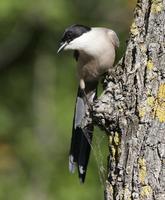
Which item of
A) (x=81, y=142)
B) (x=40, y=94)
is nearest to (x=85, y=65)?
(x=81, y=142)

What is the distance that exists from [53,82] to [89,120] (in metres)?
5.02

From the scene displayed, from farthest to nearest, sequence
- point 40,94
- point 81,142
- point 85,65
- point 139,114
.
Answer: point 40,94 < point 85,65 < point 81,142 < point 139,114

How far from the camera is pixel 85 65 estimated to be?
14.8ft

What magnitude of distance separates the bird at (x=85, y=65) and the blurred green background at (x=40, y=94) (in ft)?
10.5

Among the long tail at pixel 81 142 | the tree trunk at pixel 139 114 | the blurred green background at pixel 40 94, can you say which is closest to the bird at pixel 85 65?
the long tail at pixel 81 142

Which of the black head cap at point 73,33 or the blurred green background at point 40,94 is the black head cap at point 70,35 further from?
the blurred green background at point 40,94

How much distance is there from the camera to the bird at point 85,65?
4.28 meters

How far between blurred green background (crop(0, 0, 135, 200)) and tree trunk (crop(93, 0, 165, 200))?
13.9 ft

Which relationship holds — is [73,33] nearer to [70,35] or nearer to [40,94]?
[70,35]

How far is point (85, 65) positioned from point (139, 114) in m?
1.20

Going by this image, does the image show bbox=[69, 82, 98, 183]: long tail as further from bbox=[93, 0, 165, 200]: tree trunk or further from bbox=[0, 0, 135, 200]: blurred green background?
bbox=[0, 0, 135, 200]: blurred green background

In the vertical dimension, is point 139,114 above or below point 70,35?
below

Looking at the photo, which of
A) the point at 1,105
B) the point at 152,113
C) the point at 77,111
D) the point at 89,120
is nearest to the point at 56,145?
the point at 1,105

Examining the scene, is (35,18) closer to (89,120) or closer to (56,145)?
(56,145)
